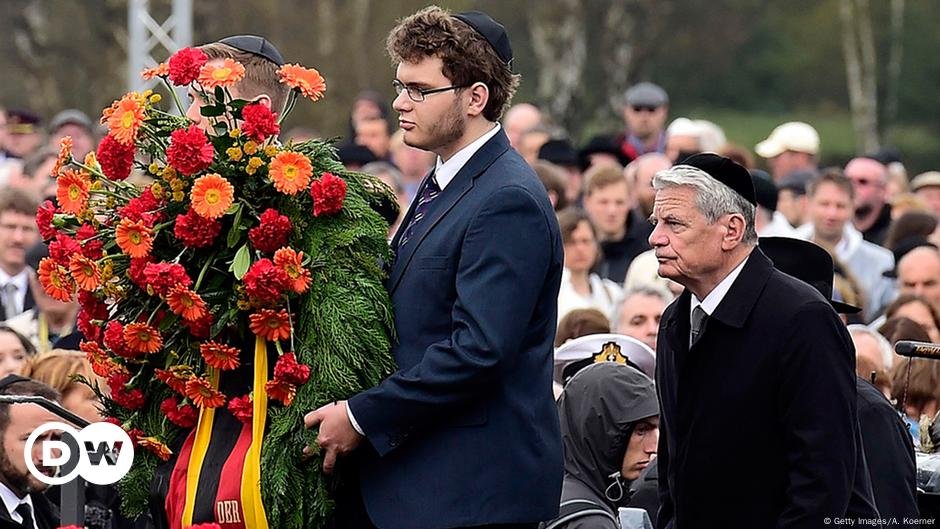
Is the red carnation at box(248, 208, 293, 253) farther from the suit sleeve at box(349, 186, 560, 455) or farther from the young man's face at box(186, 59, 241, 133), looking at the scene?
the suit sleeve at box(349, 186, 560, 455)

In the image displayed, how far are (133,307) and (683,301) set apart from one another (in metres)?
1.63

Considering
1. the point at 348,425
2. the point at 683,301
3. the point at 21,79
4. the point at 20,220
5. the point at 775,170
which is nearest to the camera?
the point at 348,425

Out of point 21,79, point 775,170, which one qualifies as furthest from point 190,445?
point 21,79

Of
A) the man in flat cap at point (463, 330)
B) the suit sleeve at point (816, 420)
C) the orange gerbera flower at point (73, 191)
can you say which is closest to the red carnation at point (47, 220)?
the orange gerbera flower at point (73, 191)

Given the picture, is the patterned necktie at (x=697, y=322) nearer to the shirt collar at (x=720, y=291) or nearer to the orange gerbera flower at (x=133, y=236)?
the shirt collar at (x=720, y=291)

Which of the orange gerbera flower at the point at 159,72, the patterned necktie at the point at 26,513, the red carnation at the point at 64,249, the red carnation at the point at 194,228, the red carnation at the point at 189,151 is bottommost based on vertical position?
the patterned necktie at the point at 26,513

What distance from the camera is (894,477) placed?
5137mm

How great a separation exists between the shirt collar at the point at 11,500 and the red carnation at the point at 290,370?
1.53m

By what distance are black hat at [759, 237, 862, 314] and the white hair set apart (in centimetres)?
86

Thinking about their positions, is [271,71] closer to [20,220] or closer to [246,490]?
[246,490]

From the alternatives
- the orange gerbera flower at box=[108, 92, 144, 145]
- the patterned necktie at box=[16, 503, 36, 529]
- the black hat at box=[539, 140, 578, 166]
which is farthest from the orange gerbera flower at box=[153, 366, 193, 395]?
the black hat at box=[539, 140, 578, 166]

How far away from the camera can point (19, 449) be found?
5.57 m

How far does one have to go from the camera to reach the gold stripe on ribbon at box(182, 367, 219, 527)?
4.59 metres

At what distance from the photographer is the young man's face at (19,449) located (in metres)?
5.54
